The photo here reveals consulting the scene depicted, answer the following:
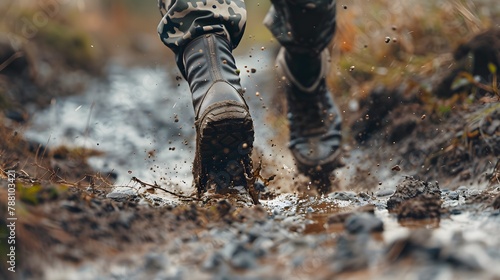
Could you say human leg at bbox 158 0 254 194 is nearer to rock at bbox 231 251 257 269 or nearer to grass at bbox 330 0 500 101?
rock at bbox 231 251 257 269

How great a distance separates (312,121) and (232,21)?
115 centimetres

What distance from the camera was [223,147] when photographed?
296 cm

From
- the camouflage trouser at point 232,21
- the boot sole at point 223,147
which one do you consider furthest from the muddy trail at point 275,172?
the camouflage trouser at point 232,21

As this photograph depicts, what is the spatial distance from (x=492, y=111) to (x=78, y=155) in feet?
8.18

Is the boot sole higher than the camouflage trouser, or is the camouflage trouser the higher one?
the camouflage trouser

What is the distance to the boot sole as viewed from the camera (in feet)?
9.39

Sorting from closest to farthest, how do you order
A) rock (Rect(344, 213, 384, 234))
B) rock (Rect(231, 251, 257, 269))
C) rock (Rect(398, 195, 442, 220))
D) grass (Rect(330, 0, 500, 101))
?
rock (Rect(231, 251, 257, 269)), rock (Rect(344, 213, 384, 234)), rock (Rect(398, 195, 442, 220)), grass (Rect(330, 0, 500, 101))

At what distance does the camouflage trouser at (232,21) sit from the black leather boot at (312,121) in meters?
0.31

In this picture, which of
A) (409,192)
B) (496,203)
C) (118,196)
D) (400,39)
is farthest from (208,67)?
(400,39)

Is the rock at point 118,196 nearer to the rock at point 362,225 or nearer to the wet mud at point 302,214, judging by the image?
the wet mud at point 302,214

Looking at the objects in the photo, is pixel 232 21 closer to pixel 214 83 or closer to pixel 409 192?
pixel 214 83

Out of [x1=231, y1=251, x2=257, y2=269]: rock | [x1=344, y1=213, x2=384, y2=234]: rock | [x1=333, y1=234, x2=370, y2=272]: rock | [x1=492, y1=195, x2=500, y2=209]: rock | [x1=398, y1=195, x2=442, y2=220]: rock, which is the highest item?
[x1=398, y1=195, x2=442, y2=220]: rock

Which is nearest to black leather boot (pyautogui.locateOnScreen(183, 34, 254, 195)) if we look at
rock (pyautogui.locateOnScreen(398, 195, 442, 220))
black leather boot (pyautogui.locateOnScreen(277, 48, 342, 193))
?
rock (pyautogui.locateOnScreen(398, 195, 442, 220))

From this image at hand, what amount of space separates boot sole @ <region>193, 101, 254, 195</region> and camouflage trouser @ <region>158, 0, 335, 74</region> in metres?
0.46
